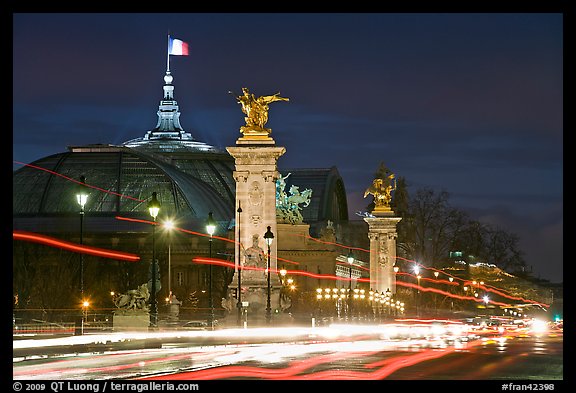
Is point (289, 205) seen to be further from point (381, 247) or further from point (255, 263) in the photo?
point (255, 263)

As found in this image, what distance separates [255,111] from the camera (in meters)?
71.9

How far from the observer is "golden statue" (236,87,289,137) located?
234 ft

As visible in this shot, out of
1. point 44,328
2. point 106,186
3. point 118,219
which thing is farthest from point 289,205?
point 44,328

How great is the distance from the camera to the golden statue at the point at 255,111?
71.3 m

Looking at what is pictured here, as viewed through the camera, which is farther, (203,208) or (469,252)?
(469,252)

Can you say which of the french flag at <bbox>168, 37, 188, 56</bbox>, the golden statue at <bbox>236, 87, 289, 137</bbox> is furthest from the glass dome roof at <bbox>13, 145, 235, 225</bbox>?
the golden statue at <bbox>236, 87, 289, 137</bbox>

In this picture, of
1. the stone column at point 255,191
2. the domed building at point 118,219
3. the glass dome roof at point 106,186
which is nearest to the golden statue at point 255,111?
the stone column at point 255,191

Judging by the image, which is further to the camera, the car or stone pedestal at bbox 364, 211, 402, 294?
stone pedestal at bbox 364, 211, 402, 294

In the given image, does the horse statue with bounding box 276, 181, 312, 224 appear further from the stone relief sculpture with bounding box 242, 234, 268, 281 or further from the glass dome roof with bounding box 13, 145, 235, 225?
the stone relief sculpture with bounding box 242, 234, 268, 281

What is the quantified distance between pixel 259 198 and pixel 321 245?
58202 millimetres

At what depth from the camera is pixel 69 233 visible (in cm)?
13662

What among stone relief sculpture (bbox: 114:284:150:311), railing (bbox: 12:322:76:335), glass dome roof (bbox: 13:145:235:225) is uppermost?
glass dome roof (bbox: 13:145:235:225)
